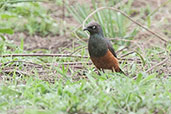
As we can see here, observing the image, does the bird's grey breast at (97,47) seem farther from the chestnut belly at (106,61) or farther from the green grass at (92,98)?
the green grass at (92,98)

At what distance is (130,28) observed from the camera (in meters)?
8.80

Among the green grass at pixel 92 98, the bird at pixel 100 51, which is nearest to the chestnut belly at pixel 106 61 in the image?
the bird at pixel 100 51

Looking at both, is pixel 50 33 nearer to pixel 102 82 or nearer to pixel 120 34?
pixel 120 34

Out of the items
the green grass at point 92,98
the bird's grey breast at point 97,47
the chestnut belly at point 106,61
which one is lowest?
the green grass at point 92,98

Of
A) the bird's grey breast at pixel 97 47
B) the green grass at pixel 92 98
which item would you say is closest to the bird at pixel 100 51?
the bird's grey breast at pixel 97 47

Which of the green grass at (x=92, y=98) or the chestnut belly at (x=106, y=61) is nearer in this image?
the green grass at (x=92, y=98)

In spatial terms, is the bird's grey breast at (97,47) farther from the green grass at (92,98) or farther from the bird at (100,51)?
the green grass at (92,98)

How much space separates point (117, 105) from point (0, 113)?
4.15ft

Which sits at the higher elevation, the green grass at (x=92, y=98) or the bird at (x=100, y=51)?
the bird at (x=100, y=51)

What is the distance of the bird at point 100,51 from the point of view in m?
5.46

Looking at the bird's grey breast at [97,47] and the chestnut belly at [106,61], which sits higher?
the bird's grey breast at [97,47]

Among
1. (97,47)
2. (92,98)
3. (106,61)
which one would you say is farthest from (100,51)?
(92,98)

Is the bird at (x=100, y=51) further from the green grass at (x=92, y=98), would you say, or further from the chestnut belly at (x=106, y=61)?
the green grass at (x=92, y=98)

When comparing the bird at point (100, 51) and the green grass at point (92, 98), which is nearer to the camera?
the green grass at point (92, 98)
